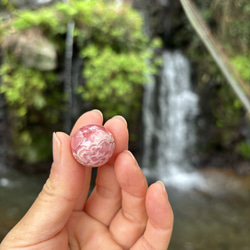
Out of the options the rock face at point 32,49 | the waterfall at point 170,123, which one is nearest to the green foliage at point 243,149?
the waterfall at point 170,123

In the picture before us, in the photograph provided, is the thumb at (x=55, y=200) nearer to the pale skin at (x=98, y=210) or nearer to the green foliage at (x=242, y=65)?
the pale skin at (x=98, y=210)

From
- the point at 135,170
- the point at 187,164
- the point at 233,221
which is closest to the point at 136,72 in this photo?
the point at 187,164

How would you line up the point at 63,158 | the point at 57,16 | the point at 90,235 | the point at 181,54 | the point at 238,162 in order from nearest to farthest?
1. the point at 63,158
2. the point at 90,235
3. the point at 57,16
4. the point at 238,162
5. the point at 181,54

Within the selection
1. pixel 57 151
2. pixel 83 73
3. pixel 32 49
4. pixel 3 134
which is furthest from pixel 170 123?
pixel 57 151

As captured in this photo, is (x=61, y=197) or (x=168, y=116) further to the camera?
(x=168, y=116)

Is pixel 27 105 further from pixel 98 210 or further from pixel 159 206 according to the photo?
pixel 159 206

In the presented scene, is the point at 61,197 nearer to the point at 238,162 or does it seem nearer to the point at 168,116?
the point at 168,116
